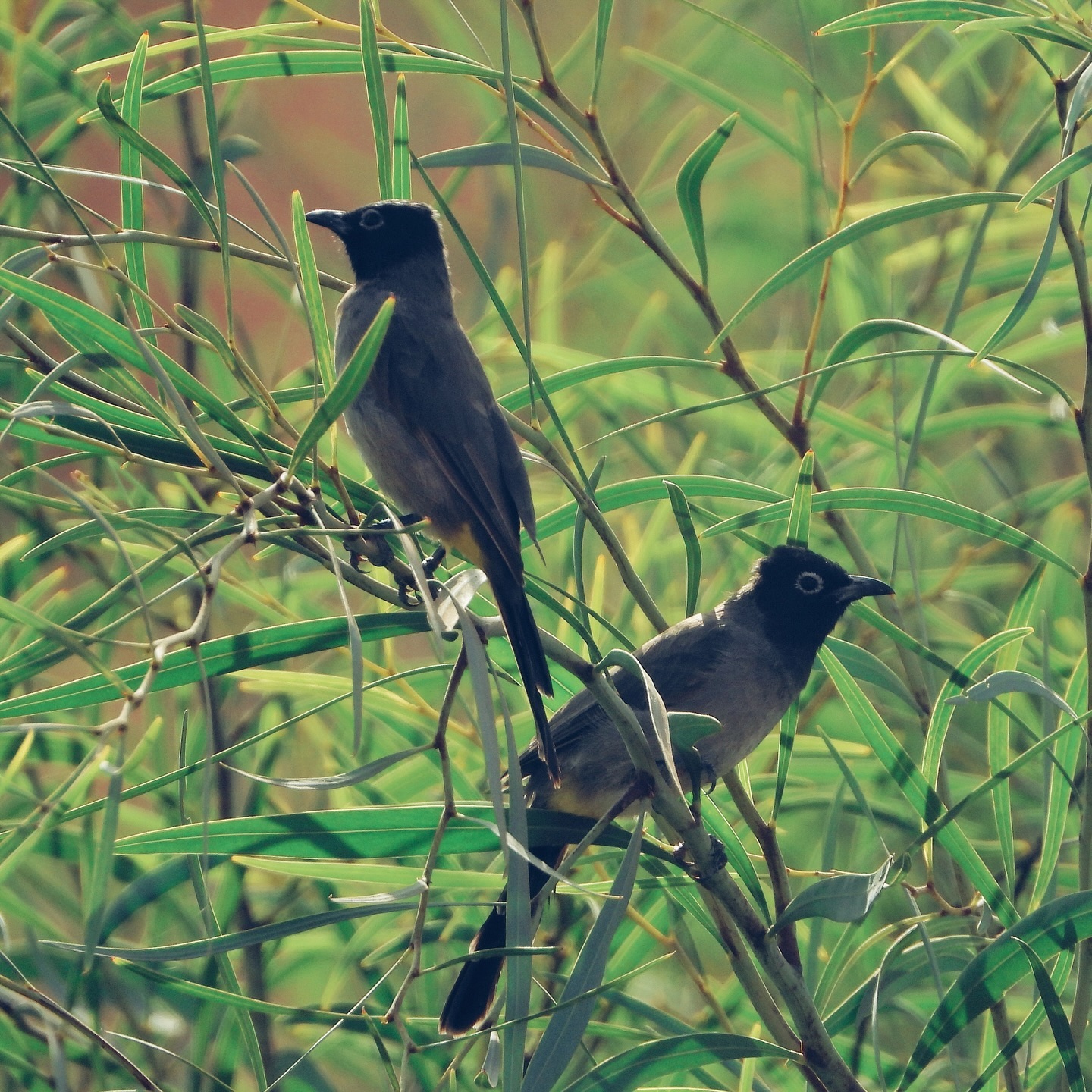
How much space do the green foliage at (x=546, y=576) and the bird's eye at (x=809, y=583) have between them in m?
0.17

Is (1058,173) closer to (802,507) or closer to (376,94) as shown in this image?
(802,507)

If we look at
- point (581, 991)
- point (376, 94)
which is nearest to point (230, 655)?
point (581, 991)

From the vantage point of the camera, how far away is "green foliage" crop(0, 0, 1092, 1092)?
4.47 ft

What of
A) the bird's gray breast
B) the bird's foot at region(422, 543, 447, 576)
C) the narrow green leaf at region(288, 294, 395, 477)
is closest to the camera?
the narrow green leaf at region(288, 294, 395, 477)

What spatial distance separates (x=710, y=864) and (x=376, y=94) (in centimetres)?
103

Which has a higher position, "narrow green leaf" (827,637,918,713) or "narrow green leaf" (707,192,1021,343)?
"narrow green leaf" (707,192,1021,343)

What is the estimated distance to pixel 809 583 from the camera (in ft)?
9.54

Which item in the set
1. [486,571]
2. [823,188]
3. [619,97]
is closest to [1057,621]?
[823,188]

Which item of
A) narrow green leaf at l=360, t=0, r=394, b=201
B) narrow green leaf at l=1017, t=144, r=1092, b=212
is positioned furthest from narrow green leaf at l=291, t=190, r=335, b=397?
narrow green leaf at l=1017, t=144, r=1092, b=212

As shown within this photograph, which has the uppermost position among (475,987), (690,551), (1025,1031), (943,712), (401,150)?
(401,150)

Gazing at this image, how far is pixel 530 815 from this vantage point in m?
1.77

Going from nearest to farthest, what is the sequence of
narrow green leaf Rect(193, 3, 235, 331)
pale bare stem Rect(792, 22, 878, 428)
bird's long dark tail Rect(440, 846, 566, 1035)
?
narrow green leaf Rect(193, 3, 235, 331) → pale bare stem Rect(792, 22, 878, 428) → bird's long dark tail Rect(440, 846, 566, 1035)

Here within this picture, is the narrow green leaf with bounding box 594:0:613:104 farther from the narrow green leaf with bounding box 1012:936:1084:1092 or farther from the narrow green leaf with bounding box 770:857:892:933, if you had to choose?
the narrow green leaf with bounding box 1012:936:1084:1092

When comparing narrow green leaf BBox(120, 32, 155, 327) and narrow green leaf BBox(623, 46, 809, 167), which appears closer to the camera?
narrow green leaf BBox(120, 32, 155, 327)
